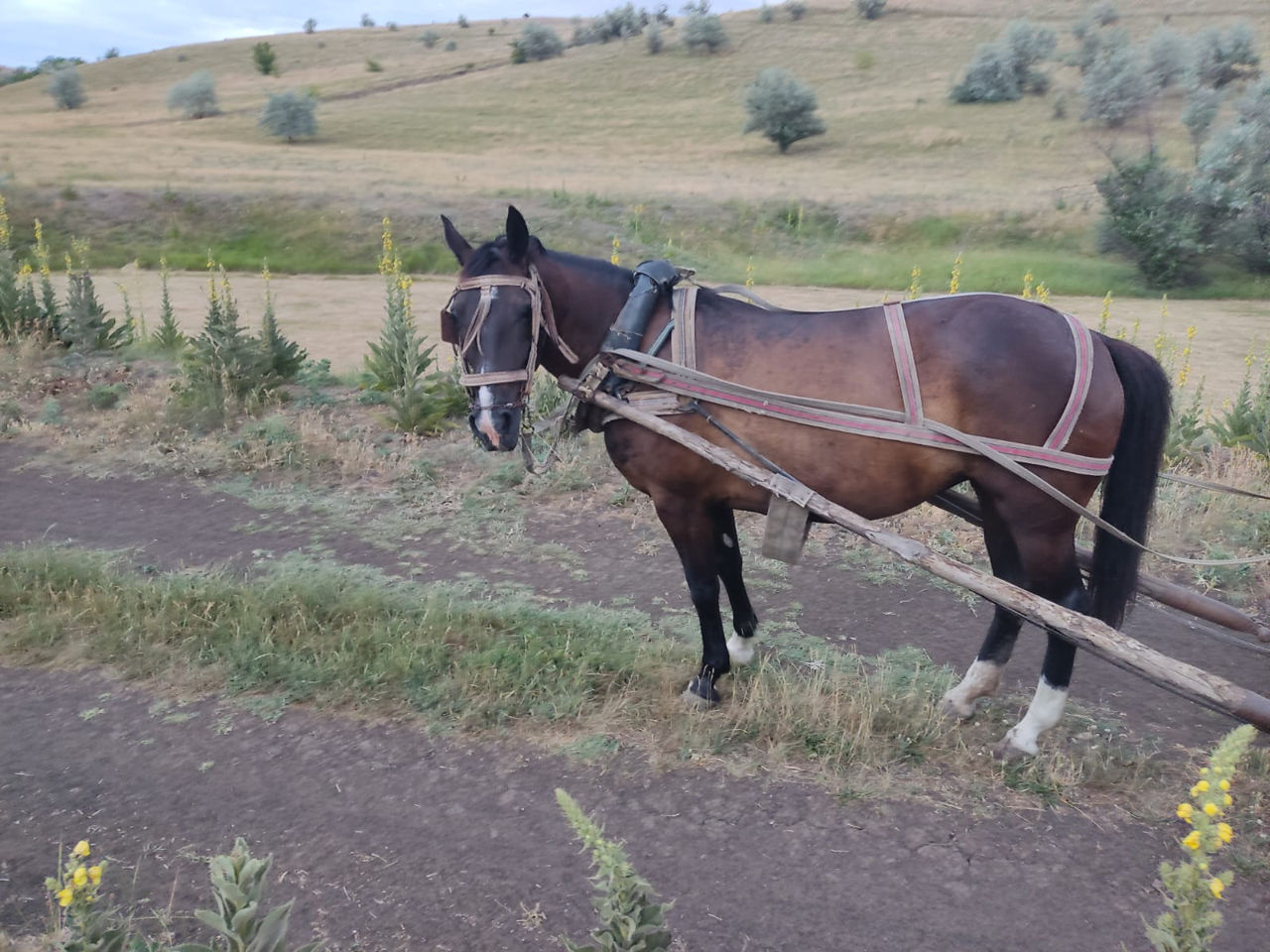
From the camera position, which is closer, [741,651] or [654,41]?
[741,651]

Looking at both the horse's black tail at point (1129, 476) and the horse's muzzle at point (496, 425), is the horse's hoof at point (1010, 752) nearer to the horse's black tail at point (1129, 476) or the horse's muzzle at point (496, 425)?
the horse's black tail at point (1129, 476)

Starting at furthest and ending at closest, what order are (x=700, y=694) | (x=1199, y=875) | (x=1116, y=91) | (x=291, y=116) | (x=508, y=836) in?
1. (x=291, y=116)
2. (x=1116, y=91)
3. (x=700, y=694)
4. (x=508, y=836)
5. (x=1199, y=875)

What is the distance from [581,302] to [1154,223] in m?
21.5

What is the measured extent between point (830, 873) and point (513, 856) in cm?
103

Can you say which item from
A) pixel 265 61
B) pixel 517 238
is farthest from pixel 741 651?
pixel 265 61

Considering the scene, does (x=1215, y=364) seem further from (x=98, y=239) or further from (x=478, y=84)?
(x=478, y=84)

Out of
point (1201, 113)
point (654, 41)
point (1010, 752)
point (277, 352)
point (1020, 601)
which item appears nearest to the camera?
point (1020, 601)

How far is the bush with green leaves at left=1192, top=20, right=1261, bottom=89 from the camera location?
125ft

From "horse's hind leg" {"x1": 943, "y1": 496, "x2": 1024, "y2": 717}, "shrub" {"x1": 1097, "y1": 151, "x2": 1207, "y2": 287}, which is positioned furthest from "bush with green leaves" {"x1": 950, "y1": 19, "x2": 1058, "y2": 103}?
"horse's hind leg" {"x1": 943, "y1": 496, "x2": 1024, "y2": 717}

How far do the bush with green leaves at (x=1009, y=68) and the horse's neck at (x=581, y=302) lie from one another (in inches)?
1752

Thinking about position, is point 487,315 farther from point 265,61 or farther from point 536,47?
point 265,61

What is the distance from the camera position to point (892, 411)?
11.3ft

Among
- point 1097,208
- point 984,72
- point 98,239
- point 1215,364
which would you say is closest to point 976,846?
point 1215,364

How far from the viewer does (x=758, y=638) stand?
4.80 meters
